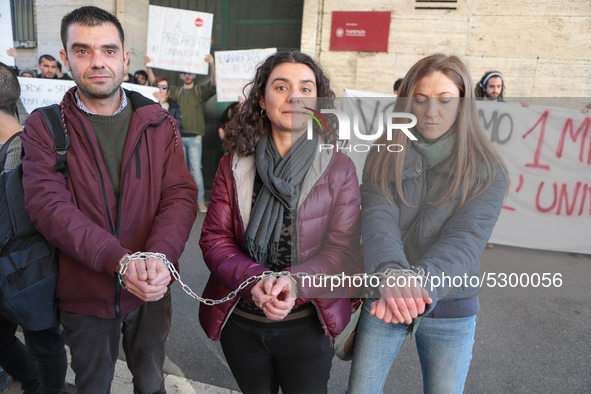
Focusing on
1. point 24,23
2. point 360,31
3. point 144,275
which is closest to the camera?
point 144,275

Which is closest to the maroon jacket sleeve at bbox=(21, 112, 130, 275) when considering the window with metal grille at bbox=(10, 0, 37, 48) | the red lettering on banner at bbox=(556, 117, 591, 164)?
the red lettering on banner at bbox=(556, 117, 591, 164)

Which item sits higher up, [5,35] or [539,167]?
[5,35]

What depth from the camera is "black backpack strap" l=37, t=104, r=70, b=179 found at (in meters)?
1.64

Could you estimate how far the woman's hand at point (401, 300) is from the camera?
3.87 feet

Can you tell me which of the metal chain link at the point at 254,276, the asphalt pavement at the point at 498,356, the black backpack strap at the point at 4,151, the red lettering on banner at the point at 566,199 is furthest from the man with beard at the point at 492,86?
the black backpack strap at the point at 4,151

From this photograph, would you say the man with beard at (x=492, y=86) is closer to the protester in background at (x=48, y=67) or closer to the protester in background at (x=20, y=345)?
the protester in background at (x=20, y=345)

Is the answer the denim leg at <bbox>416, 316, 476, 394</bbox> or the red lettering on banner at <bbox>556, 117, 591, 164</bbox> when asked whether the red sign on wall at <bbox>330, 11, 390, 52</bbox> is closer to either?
the red lettering on banner at <bbox>556, 117, 591, 164</bbox>

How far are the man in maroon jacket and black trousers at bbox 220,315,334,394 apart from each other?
43 centimetres

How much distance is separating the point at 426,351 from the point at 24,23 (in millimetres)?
8600

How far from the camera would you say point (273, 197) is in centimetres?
159

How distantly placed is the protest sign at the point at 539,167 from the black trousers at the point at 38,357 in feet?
5.76

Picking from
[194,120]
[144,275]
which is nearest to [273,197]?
[144,275]

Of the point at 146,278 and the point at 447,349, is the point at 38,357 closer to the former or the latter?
the point at 146,278

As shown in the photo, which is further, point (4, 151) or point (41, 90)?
point (41, 90)
